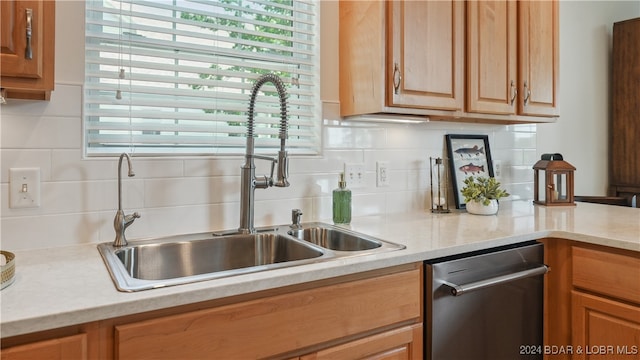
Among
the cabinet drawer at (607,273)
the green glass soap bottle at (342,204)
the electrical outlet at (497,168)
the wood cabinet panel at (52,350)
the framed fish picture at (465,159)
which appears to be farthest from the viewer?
the electrical outlet at (497,168)

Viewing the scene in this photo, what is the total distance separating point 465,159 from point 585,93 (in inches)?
54.5

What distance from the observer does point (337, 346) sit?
3.72 ft

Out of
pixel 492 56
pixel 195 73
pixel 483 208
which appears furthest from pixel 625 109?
pixel 195 73

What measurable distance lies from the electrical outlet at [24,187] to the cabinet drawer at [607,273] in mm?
1864

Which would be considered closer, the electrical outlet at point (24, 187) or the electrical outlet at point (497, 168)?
the electrical outlet at point (24, 187)

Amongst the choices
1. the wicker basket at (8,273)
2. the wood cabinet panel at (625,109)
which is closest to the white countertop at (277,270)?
the wicker basket at (8,273)

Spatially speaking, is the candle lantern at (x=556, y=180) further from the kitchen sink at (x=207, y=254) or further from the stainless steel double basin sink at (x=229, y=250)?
the kitchen sink at (x=207, y=254)

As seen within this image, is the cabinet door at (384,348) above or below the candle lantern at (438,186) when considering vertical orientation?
below

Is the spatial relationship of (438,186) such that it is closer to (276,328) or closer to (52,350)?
(276,328)

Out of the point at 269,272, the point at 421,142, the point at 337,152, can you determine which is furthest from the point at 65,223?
the point at 421,142

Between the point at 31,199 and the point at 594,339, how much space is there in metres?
1.98

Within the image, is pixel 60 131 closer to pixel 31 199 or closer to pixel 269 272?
pixel 31 199

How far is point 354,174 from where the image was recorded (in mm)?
1885

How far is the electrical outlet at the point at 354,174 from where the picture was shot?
6.13ft
